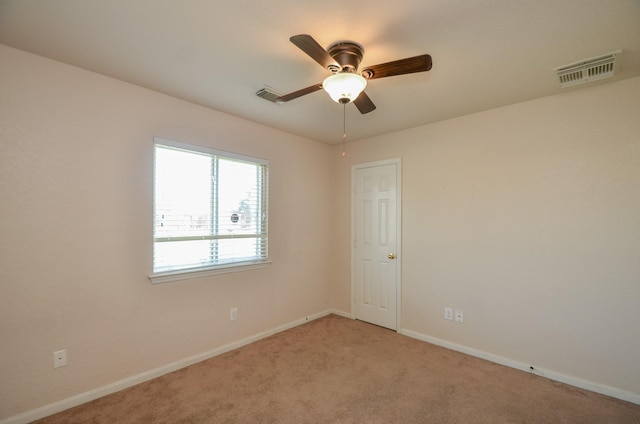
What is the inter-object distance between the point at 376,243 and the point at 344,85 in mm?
2534

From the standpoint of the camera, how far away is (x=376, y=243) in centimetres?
388

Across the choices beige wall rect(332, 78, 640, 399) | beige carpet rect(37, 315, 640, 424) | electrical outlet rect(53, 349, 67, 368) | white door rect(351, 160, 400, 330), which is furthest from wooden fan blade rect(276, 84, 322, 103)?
electrical outlet rect(53, 349, 67, 368)

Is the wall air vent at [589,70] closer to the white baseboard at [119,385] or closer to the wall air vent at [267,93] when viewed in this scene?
the wall air vent at [267,93]

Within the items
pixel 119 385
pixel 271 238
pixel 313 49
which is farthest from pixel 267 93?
pixel 119 385

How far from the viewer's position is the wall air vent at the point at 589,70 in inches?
79.6

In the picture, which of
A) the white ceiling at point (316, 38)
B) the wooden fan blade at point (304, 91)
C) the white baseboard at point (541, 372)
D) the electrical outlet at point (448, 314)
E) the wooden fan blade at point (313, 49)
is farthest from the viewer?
the electrical outlet at point (448, 314)

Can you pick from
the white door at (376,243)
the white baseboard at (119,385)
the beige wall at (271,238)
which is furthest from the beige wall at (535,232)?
the white baseboard at (119,385)

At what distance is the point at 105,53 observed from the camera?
2012mm

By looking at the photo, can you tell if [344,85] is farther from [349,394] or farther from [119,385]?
[119,385]

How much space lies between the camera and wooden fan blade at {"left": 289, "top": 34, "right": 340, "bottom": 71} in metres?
1.41

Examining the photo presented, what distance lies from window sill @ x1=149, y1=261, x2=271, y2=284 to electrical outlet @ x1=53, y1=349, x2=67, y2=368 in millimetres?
733

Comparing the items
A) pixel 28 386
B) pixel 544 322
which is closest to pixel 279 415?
pixel 28 386

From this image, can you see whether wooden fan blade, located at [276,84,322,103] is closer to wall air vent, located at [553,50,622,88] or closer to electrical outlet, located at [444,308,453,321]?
wall air vent, located at [553,50,622,88]

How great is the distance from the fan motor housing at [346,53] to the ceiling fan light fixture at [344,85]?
0.38ft
